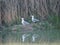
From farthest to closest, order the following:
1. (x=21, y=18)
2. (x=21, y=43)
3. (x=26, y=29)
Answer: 1. (x=21, y=18)
2. (x=26, y=29)
3. (x=21, y=43)

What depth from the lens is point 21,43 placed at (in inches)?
Result: 231

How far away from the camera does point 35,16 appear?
9406 mm

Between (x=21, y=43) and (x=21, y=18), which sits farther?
(x=21, y=18)

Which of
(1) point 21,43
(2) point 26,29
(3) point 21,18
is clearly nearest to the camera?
(1) point 21,43

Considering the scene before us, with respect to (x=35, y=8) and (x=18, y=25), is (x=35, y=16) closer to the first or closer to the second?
(x=35, y=8)

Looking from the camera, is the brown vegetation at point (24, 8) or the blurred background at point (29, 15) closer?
the blurred background at point (29, 15)

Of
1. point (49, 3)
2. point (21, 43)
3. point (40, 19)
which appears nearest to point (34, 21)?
point (40, 19)

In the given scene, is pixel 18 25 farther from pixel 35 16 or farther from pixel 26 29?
pixel 35 16

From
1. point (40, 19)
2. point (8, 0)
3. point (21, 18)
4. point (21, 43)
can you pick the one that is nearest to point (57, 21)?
point (40, 19)

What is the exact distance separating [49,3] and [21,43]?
3.75 meters

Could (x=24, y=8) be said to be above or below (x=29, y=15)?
above

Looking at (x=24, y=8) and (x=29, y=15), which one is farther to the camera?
(x=29, y=15)

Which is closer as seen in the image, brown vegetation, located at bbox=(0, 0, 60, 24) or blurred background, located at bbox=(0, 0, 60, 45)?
blurred background, located at bbox=(0, 0, 60, 45)

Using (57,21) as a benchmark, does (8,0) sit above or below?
above
